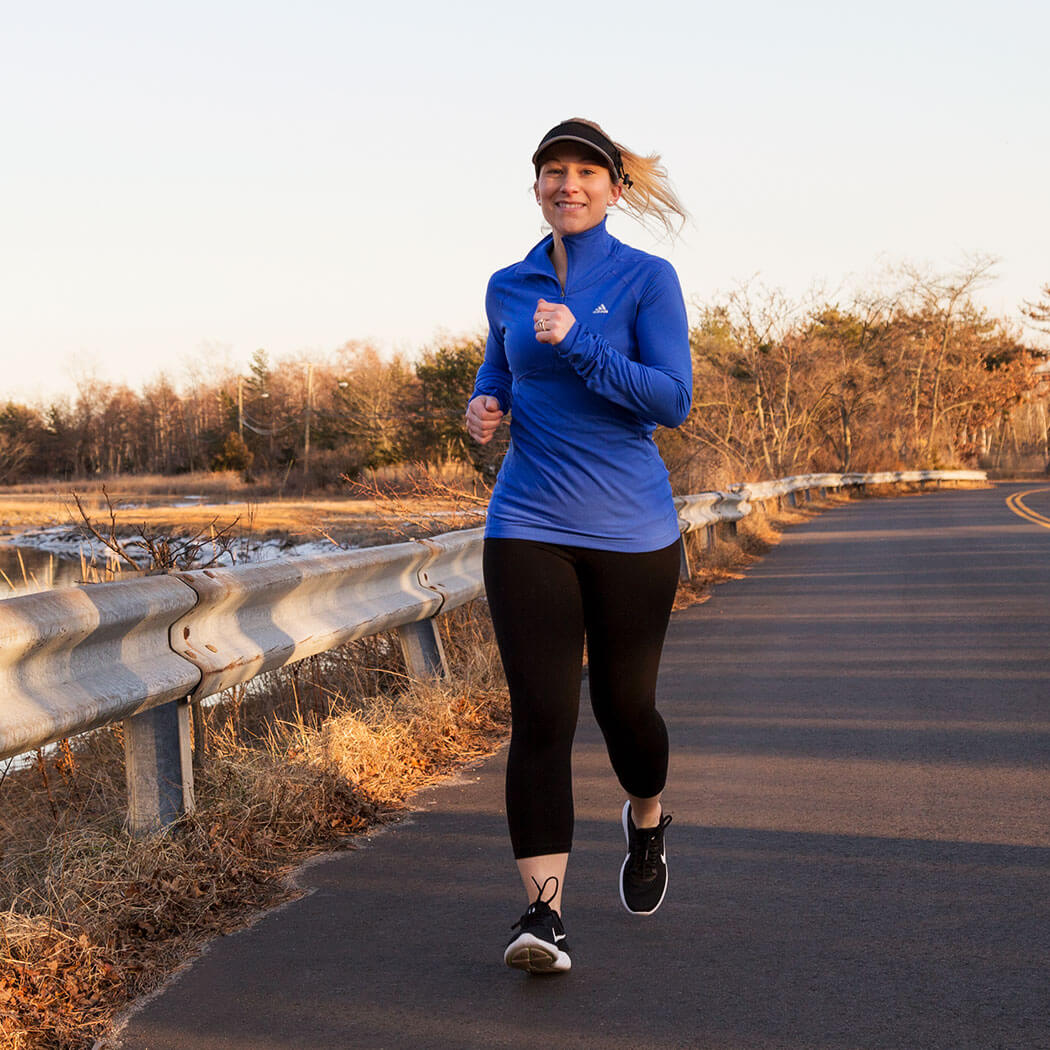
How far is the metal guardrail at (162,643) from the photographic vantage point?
11.4 ft

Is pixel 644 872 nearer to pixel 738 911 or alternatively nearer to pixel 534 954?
pixel 738 911

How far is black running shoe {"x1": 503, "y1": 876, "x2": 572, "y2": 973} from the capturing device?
321cm

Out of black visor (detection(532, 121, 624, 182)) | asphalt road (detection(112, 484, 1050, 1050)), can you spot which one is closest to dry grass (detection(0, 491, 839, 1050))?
asphalt road (detection(112, 484, 1050, 1050))

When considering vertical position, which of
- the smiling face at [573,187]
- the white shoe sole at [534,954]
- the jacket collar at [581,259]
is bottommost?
the white shoe sole at [534,954]

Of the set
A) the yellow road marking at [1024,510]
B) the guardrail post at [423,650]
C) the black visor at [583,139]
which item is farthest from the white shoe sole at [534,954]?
the yellow road marking at [1024,510]

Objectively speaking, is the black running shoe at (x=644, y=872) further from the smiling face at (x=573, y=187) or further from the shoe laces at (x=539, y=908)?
the smiling face at (x=573, y=187)

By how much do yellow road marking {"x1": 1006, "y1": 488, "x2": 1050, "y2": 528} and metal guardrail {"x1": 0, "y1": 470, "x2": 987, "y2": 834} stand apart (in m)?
Answer: 17.4

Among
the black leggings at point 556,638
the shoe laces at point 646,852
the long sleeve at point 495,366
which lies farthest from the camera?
the shoe laces at point 646,852

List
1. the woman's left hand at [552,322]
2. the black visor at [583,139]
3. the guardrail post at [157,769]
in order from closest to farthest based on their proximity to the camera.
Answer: the woman's left hand at [552,322], the black visor at [583,139], the guardrail post at [157,769]

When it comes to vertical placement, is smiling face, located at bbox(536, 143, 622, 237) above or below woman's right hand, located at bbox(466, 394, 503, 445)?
above

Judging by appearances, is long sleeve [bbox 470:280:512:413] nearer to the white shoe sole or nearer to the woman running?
the woman running

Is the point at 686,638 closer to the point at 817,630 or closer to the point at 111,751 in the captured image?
the point at 817,630

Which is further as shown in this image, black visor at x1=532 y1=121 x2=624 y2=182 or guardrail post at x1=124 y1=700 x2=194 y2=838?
guardrail post at x1=124 y1=700 x2=194 y2=838

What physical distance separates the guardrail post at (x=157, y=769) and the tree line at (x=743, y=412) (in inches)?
160
